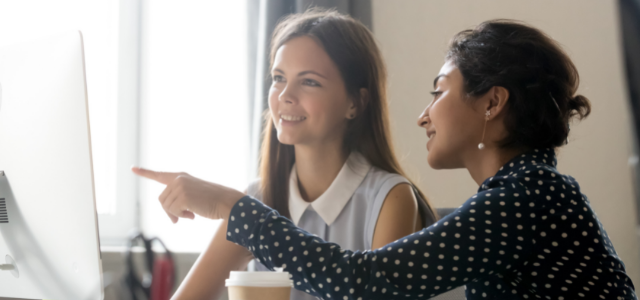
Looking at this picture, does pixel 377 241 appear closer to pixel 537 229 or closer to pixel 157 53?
pixel 537 229

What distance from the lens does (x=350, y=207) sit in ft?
4.00

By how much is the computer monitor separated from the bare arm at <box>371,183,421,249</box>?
635 millimetres

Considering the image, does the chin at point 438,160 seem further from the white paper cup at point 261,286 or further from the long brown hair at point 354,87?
the white paper cup at point 261,286

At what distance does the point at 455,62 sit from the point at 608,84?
122 centimetres

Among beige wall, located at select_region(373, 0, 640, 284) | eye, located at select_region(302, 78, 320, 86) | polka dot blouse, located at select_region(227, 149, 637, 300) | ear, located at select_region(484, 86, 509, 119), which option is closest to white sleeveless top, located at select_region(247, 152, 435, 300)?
eye, located at select_region(302, 78, 320, 86)

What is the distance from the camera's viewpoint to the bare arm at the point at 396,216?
111 centimetres

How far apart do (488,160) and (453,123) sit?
0.09 meters

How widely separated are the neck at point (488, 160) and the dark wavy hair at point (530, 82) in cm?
2

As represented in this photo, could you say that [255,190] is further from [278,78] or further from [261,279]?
[261,279]

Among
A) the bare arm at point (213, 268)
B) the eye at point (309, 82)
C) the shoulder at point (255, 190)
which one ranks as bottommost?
the bare arm at point (213, 268)

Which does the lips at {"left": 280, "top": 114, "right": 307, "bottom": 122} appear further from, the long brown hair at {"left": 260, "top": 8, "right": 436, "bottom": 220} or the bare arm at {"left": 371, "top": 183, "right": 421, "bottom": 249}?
the bare arm at {"left": 371, "top": 183, "right": 421, "bottom": 249}

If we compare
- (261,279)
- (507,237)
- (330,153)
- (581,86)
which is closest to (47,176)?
(261,279)

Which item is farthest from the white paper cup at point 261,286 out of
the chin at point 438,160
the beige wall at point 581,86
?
the beige wall at point 581,86

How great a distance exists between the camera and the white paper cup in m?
0.56
